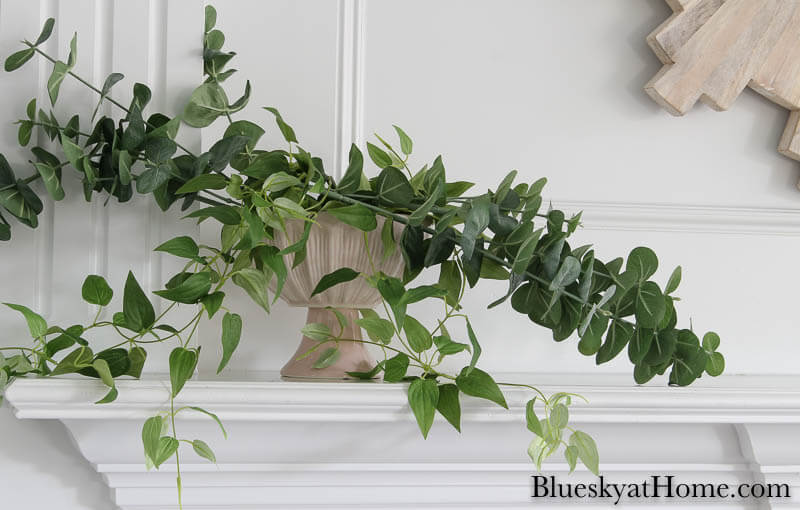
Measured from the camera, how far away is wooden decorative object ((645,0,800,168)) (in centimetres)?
100

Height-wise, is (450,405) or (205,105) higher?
(205,105)

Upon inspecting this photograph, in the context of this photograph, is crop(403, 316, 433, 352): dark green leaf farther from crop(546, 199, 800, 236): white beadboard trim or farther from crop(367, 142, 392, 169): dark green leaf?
crop(546, 199, 800, 236): white beadboard trim

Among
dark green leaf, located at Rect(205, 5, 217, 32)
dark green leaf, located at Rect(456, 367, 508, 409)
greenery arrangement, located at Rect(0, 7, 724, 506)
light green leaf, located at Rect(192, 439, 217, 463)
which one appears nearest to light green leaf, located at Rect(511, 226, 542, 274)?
greenery arrangement, located at Rect(0, 7, 724, 506)

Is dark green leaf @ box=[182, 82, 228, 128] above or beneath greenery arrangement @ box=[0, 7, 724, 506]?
above

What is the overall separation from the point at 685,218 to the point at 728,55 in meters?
0.22

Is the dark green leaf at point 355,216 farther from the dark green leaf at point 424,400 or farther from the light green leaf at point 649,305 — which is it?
the light green leaf at point 649,305

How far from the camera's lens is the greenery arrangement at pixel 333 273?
2.28ft

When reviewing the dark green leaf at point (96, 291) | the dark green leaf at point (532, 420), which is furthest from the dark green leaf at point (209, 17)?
the dark green leaf at point (532, 420)

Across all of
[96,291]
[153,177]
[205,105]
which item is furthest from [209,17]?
[96,291]

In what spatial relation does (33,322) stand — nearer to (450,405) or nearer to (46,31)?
(46,31)

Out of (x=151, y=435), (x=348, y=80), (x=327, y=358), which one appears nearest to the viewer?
(x=151, y=435)

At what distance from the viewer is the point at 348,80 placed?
3.18 ft

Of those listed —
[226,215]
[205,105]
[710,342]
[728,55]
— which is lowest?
[710,342]

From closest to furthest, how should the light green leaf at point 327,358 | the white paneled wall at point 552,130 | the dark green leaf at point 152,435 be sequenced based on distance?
the dark green leaf at point 152,435
the light green leaf at point 327,358
the white paneled wall at point 552,130
